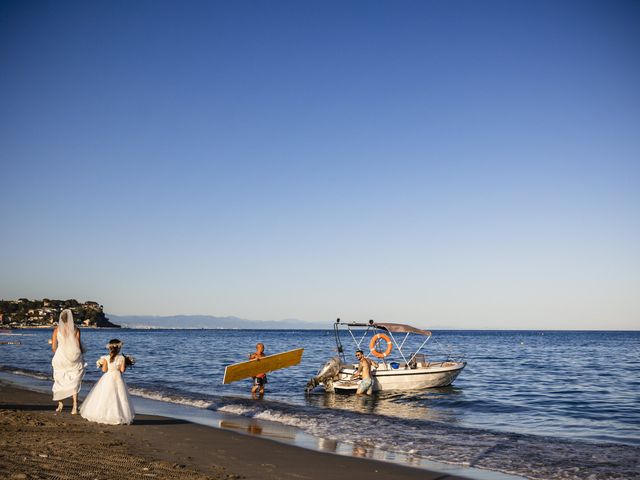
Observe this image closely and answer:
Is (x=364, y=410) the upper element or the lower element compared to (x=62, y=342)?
lower

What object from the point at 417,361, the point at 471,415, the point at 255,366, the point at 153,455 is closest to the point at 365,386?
the point at 417,361

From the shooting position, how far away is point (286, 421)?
1642 centimetres

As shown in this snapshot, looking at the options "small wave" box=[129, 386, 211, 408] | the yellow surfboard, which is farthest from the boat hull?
"small wave" box=[129, 386, 211, 408]

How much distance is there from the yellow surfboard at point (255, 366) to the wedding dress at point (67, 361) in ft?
24.8

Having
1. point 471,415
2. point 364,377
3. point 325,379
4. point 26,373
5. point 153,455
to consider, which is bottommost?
point 26,373

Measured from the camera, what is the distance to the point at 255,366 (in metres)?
22.3

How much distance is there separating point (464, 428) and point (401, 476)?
7941 millimetres

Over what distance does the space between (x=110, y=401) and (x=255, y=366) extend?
1015cm

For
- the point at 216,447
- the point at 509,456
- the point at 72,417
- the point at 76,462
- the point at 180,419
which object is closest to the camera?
the point at 76,462

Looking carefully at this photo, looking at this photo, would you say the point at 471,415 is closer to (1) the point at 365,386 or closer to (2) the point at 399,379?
(1) the point at 365,386

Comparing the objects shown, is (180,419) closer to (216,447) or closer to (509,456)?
(216,447)

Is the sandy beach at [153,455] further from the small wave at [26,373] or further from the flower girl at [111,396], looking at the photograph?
the small wave at [26,373]

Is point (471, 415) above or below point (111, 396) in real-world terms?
below

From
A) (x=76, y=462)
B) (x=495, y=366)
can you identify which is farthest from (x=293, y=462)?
(x=495, y=366)
